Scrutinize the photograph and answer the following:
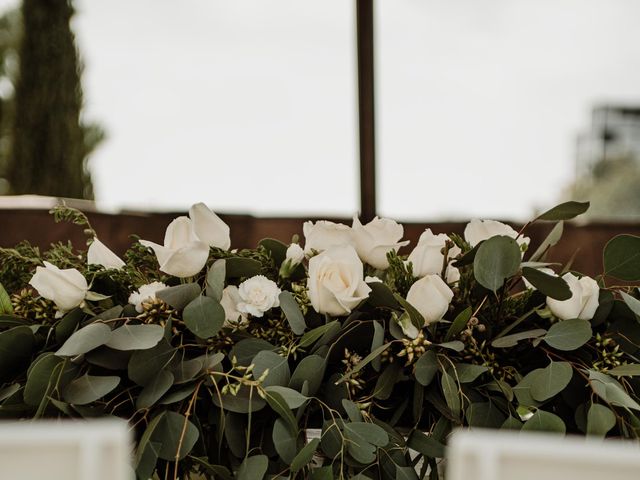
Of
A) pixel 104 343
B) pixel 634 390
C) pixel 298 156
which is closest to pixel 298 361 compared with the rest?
pixel 104 343

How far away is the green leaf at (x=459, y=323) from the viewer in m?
0.60

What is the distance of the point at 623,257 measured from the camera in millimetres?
639

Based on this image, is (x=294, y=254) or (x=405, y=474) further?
(x=294, y=254)

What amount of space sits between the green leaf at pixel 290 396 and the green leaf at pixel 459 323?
0.51 feet

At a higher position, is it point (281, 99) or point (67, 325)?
point (67, 325)

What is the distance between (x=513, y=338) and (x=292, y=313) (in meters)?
0.22

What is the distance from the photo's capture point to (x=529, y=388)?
0.59 meters

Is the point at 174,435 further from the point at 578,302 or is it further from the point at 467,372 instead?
the point at 578,302

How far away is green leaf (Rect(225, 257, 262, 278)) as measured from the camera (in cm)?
66

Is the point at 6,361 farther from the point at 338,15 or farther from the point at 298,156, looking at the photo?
the point at 338,15

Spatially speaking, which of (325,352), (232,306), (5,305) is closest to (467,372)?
(325,352)

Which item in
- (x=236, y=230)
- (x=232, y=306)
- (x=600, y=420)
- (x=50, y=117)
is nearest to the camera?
(x=600, y=420)

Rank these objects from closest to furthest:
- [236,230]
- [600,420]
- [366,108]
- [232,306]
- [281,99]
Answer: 1. [600,420]
2. [232,306]
3. [236,230]
4. [366,108]
5. [281,99]

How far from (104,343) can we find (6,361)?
0.12 meters
